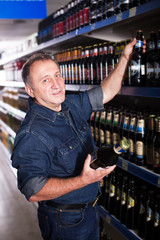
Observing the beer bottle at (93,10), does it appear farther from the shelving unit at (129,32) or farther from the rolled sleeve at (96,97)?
the rolled sleeve at (96,97)

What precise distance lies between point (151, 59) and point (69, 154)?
828mm

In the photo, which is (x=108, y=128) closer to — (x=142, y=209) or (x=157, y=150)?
(x=157, y=150)

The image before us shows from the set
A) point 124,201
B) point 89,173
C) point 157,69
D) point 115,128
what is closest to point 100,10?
point 157,69

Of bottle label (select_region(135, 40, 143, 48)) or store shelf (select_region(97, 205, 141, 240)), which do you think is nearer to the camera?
bottle label (select_region(135, 40, 143, 48))

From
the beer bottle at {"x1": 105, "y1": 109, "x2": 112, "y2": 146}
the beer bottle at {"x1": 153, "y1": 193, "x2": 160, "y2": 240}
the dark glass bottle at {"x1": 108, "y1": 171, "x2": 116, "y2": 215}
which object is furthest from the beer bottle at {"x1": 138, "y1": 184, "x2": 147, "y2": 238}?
the beer bottle at {"x1": 105, "y1": 109, "x2": 112, "y2": 146}

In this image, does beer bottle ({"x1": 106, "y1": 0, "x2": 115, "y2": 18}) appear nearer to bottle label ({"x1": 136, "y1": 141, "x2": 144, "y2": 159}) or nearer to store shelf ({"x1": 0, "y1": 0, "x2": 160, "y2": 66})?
store shelf ({"x1": 0, "y1": 0, "x2": 160, "y2": 66})

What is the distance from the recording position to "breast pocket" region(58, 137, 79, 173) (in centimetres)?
163

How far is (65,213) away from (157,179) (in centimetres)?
60

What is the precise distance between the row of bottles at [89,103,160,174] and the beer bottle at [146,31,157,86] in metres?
0.24

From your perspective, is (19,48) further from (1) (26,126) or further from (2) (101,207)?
(1) (26,126)

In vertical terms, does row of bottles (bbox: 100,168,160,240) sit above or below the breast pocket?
below

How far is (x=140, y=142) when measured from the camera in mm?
1999

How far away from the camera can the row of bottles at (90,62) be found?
2.31 metres

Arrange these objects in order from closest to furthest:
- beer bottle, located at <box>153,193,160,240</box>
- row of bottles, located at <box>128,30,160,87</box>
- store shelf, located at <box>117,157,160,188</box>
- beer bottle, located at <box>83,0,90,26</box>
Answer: store shelf, located at <box>117,157,160,188</box> → row of bottles, located at <box>128,30,160,87</box> → beer bottle, located at <box>153,193,160,240</box> → beer bottle, located at <box>83,0,90,26</box>
